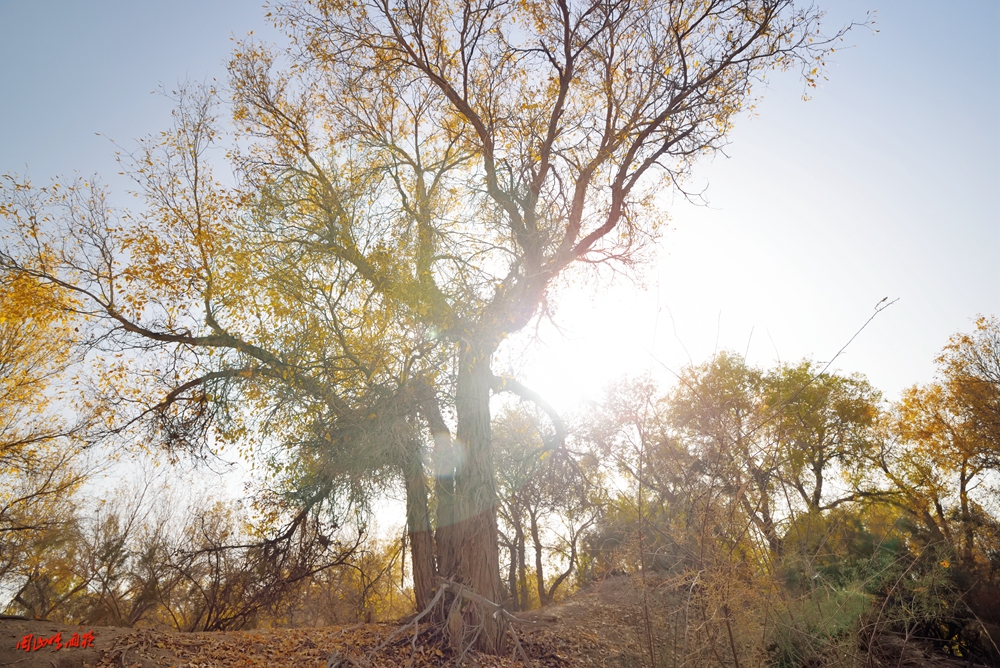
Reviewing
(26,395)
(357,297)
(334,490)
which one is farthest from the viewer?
(26,395)

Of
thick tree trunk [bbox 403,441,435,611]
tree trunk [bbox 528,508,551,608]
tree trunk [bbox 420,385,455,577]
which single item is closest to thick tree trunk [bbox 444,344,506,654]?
tree trunk [bbox 420,385,455,577]

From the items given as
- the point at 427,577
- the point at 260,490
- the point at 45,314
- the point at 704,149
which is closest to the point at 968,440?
the point at 704,149

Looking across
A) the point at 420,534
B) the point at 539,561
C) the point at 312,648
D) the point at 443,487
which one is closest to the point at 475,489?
the point at 443,487

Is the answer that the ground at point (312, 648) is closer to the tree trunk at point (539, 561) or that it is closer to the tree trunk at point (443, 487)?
the tree trunk at point (443, 487)

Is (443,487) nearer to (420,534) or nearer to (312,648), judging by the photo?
(420,534)

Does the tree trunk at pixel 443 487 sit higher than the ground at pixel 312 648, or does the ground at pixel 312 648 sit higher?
the tree trunk at pixel 443 487

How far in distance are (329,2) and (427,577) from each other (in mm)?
9308

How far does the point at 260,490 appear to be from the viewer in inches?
307

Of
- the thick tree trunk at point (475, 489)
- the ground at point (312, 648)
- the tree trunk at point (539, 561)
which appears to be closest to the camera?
the ground at point (312, 648)

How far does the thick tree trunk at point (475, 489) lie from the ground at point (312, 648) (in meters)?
0.90

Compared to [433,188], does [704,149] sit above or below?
below

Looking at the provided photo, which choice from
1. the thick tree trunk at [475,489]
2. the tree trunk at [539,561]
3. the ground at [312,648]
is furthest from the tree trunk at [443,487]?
the tree trunk at [539,561]

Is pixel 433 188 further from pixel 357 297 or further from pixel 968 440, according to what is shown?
pixel 968 440

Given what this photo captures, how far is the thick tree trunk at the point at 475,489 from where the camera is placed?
707 cm
